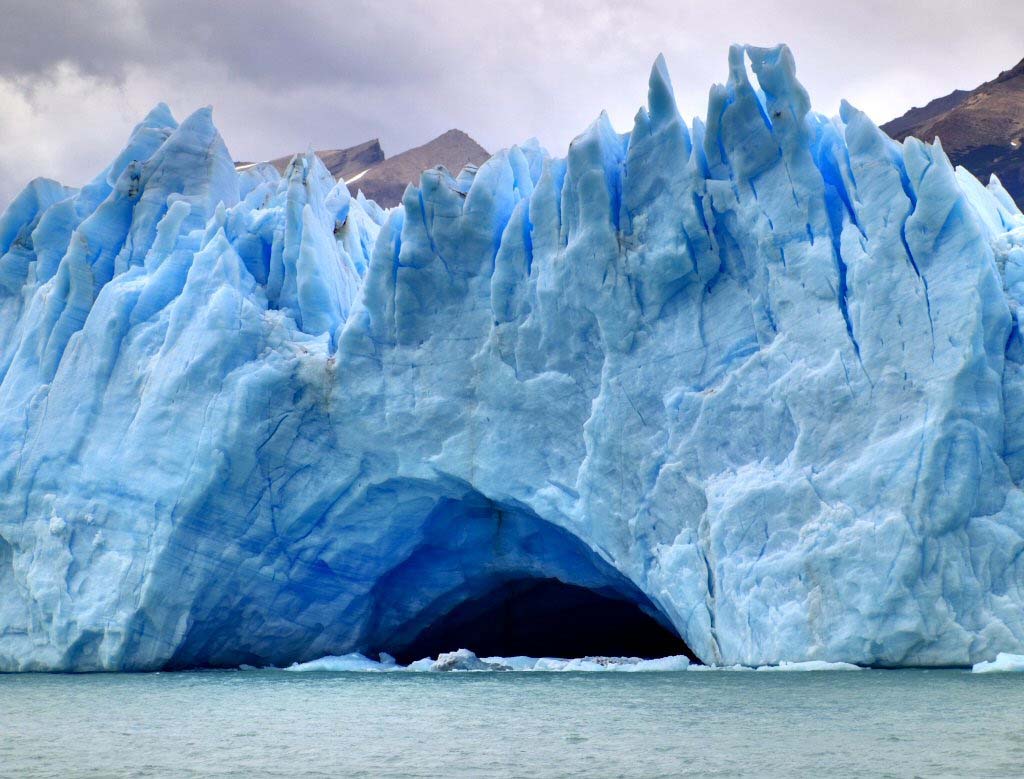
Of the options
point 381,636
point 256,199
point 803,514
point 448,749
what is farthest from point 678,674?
point 256,199

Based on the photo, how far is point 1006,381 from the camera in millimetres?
12477

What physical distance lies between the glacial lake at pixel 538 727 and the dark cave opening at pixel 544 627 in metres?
3.87

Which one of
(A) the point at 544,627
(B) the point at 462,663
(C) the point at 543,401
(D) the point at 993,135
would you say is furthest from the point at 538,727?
(D) the point at 993,135

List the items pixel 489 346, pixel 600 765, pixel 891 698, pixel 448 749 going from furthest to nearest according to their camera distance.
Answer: pixel 489 346
pixel 891 698
pixel 448 749
pixel 600 765

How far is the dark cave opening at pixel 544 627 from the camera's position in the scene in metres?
17.6

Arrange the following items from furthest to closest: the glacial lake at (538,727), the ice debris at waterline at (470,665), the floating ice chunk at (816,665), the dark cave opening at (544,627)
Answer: the dark cave opening at (544,627) < the ice debris at waterline at (470,665) < the floating ice chunk at (816,665) < the glacial lake at (538,727)

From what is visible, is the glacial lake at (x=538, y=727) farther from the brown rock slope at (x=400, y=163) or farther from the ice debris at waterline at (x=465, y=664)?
the brown rock slope at (x=400, y=163)

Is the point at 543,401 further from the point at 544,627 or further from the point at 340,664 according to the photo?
the point at 544,627

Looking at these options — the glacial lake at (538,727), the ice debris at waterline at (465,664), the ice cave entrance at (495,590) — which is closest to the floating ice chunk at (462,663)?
the ice debris at waterline at (465,664)

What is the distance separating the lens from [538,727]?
31.4 ft

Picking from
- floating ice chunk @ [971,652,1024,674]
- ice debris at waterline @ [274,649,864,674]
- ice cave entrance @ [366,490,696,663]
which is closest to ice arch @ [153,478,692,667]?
ice cave entrance @ [366,490,696,663]

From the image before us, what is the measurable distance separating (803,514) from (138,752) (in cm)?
690

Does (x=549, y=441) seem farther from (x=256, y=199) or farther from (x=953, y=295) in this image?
(x=256, y=199)

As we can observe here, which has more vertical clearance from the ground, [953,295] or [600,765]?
[953,295]
